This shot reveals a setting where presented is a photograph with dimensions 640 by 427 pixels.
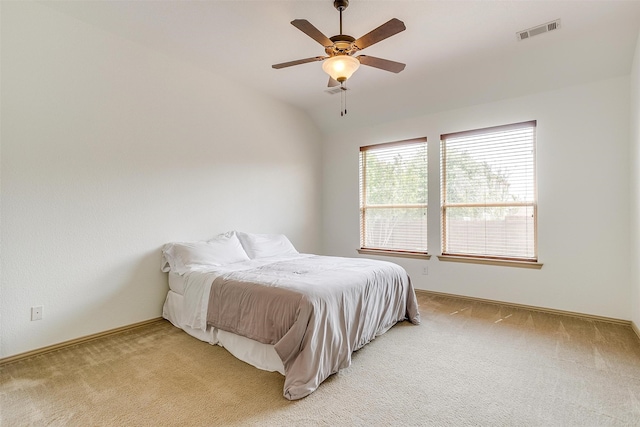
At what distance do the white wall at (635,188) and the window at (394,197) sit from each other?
2151mm

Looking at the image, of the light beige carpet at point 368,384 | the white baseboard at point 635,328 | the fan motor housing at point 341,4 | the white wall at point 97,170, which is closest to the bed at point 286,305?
the light beige carpet at point 368,384

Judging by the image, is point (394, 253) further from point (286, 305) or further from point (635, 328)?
point (286, 305)

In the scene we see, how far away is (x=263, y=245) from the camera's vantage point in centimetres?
401

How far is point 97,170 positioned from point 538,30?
4.36 metres

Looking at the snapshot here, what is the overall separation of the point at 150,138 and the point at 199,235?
4.02 feet

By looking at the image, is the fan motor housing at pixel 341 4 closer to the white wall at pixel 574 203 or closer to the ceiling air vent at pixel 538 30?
the ceiling air vent at pixel 538 30

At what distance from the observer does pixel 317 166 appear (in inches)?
219

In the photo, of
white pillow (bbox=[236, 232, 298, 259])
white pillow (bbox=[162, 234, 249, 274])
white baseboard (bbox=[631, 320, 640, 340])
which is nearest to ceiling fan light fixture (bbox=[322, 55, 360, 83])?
white pillow (bbox=[162, 234, 249, 274])

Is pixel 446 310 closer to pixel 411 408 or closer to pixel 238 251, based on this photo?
pixel 411 408

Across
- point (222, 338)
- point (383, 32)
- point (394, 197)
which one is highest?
point (383, 32)

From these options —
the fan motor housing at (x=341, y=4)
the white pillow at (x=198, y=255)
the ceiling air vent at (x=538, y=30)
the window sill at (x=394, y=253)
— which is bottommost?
the window sill at (x=394, y=253)

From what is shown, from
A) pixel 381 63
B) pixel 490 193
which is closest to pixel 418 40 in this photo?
pixel 381 63

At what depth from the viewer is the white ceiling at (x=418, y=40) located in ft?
8.48

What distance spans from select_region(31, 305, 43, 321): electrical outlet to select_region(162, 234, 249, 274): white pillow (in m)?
1.04
